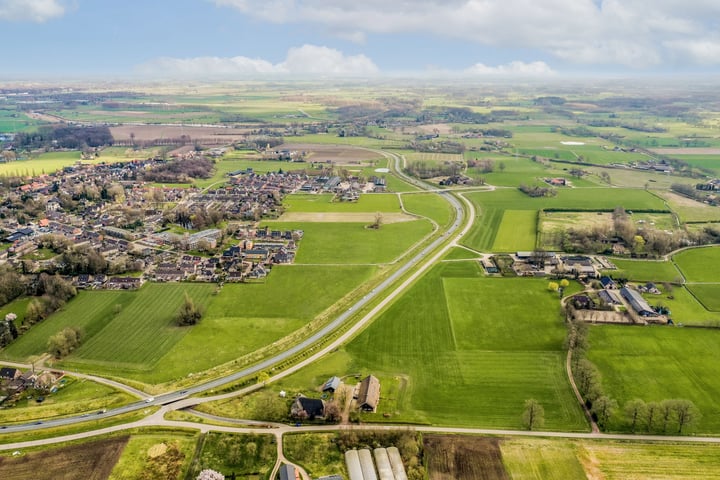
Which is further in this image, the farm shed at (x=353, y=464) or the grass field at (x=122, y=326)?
the grass field at (x=122, y=326)

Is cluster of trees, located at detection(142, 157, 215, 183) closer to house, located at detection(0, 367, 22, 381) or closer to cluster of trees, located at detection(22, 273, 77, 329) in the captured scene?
cluster of trees, located at detection(22, 273, 77, 329)

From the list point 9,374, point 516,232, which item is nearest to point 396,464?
point 9,374

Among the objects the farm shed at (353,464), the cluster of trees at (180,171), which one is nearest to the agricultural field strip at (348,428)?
the farm shed at (353,464)

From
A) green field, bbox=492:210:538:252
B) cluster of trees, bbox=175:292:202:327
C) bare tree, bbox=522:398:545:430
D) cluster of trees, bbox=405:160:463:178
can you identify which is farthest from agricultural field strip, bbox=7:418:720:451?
cluster of trees, bbox=405:160:463:178

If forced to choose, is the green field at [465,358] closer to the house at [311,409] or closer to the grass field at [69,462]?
the house at [311,409]

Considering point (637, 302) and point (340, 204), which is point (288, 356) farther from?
point (340, 204)

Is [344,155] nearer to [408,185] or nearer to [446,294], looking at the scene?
[408,185]
